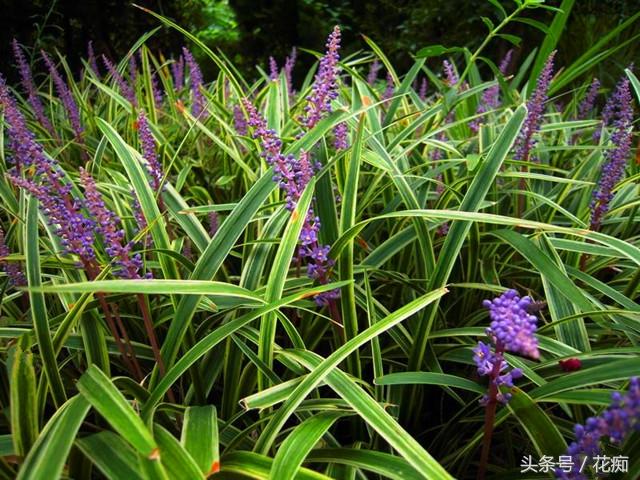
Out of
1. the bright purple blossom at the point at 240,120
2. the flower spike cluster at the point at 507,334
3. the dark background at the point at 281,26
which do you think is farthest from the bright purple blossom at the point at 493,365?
the dark background at the point at 281,26

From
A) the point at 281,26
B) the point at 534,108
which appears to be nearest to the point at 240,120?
the point at 534,108

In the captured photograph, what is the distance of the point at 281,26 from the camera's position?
9367 millimetres

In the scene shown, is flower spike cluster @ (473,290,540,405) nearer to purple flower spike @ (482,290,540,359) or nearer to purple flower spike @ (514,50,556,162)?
purple flower spike @ (482,290,540,359)

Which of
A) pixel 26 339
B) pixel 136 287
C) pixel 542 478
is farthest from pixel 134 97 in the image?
pixel 542 478

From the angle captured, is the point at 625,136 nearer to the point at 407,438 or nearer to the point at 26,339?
the point at 407,438

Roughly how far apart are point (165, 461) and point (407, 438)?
1.74 ft

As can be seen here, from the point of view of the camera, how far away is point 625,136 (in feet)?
6.86

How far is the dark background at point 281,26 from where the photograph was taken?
6.05 meters

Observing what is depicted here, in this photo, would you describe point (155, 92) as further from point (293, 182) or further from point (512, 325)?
point (512, 325)

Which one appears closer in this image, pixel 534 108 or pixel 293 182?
pixel 293 182

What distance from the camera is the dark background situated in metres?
6.05

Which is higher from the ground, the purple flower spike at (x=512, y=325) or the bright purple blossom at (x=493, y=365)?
the purple flower spike at (x=512, y=325)

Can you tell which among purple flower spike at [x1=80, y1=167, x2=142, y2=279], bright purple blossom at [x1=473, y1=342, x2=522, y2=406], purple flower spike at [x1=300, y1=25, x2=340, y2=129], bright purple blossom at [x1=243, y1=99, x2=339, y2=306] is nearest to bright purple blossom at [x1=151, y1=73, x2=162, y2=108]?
purple flower spike at [x1=300, y1=25, x2=340, y2=129]

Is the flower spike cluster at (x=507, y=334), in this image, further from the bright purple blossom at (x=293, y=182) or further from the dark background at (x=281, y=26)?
the dark background at (x=281, y=26)
